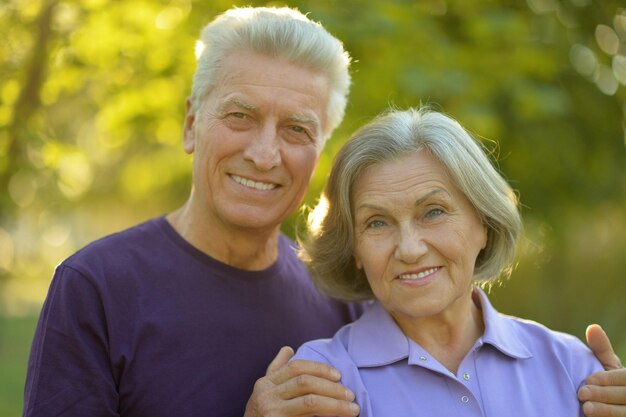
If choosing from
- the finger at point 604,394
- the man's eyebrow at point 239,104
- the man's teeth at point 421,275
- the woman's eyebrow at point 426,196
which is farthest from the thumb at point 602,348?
the man's eyebrow at point 239,104

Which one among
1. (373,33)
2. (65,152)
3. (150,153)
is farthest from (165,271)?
(150,153)

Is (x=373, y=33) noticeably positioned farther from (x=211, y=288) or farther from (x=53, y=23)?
(x=53, y=23)

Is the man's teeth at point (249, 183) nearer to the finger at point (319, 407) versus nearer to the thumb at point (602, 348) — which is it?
the finger at point (319, 407)

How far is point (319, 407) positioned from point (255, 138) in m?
1.06

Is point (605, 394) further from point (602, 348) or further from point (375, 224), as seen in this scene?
point (375, 224)

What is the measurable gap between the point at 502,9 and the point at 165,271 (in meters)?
2.67

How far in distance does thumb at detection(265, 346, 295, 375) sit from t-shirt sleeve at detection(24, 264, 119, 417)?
0.54 meters

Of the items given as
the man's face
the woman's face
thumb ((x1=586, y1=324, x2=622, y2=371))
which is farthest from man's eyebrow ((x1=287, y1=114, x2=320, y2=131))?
thumb ((x1=586, y1=324, x2=622, y2=371))

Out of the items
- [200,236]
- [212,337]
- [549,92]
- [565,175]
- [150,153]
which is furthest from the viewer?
[150,153]

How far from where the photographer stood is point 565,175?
216 inches

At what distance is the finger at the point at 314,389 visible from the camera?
241 cm

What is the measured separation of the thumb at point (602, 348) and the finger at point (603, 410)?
207 millimetres

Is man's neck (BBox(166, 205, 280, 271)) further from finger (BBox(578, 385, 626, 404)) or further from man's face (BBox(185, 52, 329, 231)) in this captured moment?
finger (BBox(578, 385, 626, 404))

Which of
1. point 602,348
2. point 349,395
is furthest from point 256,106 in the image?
point 602,348
